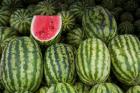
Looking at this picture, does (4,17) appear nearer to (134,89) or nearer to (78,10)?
(78,10)

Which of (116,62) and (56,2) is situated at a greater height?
(56,2)

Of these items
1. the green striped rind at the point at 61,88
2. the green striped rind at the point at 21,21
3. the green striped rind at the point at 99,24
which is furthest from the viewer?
the green striped rind at the point at 21,21

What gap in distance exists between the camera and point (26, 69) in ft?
9.85

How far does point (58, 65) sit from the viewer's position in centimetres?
307

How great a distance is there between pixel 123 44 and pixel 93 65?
16.6 inches

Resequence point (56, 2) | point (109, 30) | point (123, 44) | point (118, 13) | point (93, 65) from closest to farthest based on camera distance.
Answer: point (93, 65), point (123, 44), point (109, 30), point (56, 2), point (118, 13)

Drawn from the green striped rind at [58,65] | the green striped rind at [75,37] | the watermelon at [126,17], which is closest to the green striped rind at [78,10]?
the green striped rind at [75,37]

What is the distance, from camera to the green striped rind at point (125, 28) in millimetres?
4633

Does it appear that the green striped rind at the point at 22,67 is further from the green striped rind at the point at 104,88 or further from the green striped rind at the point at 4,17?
the green striped rind at the point at 4,17

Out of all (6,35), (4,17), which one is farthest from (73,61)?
(4,17)

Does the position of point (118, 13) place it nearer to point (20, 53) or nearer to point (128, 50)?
point (128, 50)

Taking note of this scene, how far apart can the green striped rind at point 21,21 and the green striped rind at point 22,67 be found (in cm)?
77

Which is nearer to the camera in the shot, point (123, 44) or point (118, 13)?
point (123, 44)

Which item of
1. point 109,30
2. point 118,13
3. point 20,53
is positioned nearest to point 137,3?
point 118,13
